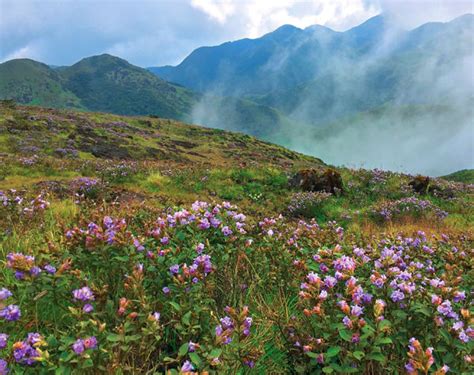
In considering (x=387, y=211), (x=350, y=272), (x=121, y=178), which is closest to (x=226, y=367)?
(x=350, y=272)

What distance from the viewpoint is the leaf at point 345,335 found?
217 cm

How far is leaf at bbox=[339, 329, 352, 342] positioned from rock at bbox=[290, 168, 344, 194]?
1327cm

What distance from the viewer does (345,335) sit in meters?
2.20

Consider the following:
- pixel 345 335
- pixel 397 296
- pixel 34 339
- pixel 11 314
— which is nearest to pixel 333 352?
pixel 345 335

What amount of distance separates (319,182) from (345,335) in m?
13.7

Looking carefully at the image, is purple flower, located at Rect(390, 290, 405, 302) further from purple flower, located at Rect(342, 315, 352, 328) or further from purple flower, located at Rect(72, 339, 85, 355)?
purple flower, located at Rect(72, 339, 85, 355)

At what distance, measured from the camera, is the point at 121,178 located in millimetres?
15234

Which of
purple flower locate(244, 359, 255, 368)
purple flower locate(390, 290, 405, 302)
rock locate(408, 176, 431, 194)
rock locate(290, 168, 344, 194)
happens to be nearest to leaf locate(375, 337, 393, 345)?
purple flower locate(390, 290, 405, 302)

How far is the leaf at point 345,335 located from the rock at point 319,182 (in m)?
13.3

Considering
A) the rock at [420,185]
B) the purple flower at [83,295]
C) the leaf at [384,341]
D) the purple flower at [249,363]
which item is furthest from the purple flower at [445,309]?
the rock at [420,185]

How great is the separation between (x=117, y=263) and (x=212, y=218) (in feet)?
4.00

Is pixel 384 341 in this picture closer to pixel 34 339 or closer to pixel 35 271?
pixel 34 339

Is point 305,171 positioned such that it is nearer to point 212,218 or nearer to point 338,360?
point 212,218

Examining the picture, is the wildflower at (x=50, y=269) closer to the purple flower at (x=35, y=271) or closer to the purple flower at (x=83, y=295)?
the purple flower at (x=35, y=271)
